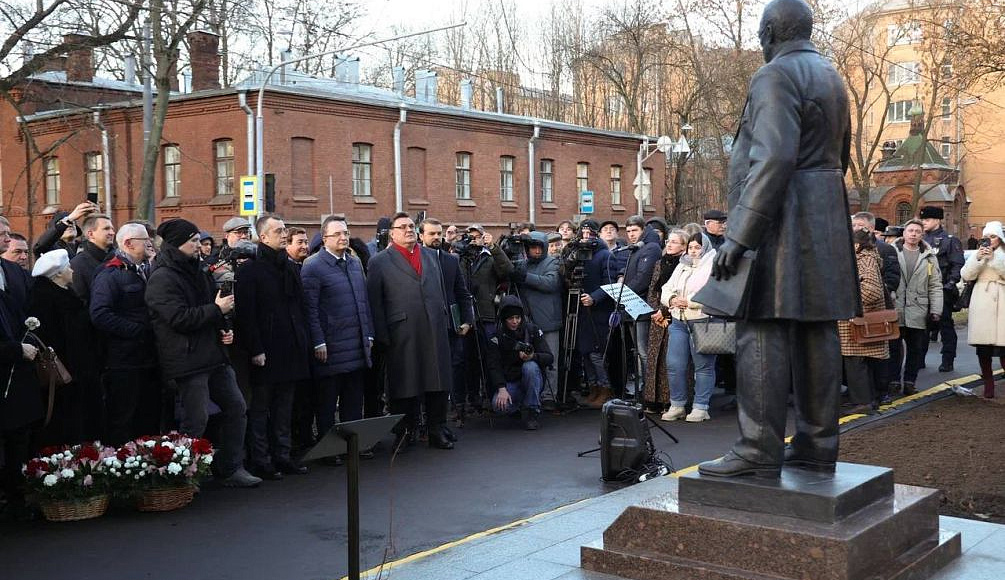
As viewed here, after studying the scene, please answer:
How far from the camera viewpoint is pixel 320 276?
9328 millimetres

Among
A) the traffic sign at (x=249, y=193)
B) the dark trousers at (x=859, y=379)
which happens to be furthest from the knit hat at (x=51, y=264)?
the traffic sign at (x=249, y=193)

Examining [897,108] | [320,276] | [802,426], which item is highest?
[897,108]

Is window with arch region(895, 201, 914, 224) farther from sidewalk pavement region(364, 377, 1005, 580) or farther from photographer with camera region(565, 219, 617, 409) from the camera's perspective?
sidewalk pavement region(364, 377, 1005, 580)

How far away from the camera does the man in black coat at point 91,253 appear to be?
27.9 feet

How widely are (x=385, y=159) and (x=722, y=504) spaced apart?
30.4 metres

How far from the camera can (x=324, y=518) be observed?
7324mm

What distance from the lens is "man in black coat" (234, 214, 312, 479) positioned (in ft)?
28.4

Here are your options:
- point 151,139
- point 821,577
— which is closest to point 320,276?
point 821,577

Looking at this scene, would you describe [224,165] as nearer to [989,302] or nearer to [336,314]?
[336,314]

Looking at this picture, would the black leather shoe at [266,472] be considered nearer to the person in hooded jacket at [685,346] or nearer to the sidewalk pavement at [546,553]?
the sidewalk pavement at [546,553]

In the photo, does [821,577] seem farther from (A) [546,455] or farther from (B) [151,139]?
(B) [151,139]

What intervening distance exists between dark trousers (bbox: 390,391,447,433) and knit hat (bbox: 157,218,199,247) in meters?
2.71

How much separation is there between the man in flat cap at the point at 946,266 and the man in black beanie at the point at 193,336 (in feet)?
33.4

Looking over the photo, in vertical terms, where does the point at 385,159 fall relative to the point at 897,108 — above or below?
below
